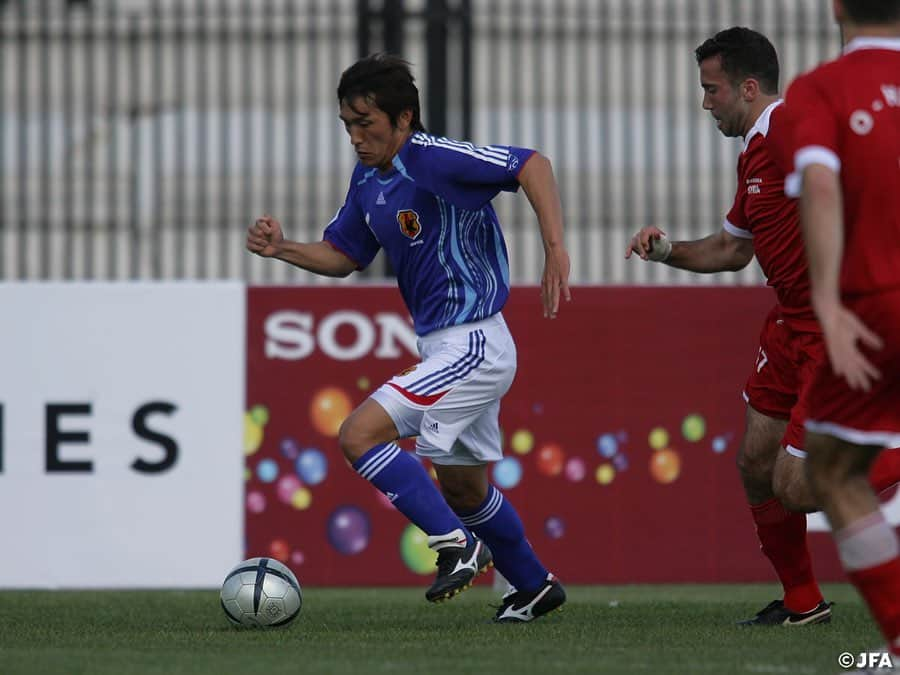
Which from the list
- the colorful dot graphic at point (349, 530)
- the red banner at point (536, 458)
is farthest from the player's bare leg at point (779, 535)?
the colorful dot graphic at point (349, 530)

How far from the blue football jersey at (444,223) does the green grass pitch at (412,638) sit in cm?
121

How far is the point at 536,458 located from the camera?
8953 millimetres

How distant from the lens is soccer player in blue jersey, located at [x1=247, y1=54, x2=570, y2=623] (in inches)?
243

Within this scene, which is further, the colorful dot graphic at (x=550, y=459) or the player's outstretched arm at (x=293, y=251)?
the colorful dot graphic at (x=550, y=459)

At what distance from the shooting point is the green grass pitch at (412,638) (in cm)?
516

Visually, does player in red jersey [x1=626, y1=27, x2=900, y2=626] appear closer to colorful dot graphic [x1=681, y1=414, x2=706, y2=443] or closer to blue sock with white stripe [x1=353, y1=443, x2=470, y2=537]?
blue sock with white stripe [x1=353, y1=443, x2=470, y2=537]

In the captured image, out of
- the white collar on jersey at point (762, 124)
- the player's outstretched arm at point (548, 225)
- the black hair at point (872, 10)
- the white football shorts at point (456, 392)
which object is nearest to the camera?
the black hair at point (872, 10)

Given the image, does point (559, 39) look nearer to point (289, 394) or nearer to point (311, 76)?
point (311, 76)

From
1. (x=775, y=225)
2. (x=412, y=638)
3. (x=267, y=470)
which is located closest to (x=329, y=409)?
(x=267, y=470)

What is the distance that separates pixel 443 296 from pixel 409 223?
0.99 ft

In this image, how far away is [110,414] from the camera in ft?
28.8

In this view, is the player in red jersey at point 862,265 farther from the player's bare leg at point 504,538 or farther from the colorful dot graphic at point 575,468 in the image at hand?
the colorful dot graphic at point 575,468

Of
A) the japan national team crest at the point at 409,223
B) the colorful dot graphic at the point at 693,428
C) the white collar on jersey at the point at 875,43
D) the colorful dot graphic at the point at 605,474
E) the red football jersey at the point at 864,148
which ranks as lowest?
the colorful dot graphic at the point at 605,474

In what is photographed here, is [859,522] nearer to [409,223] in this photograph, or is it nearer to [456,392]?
[456,392]
